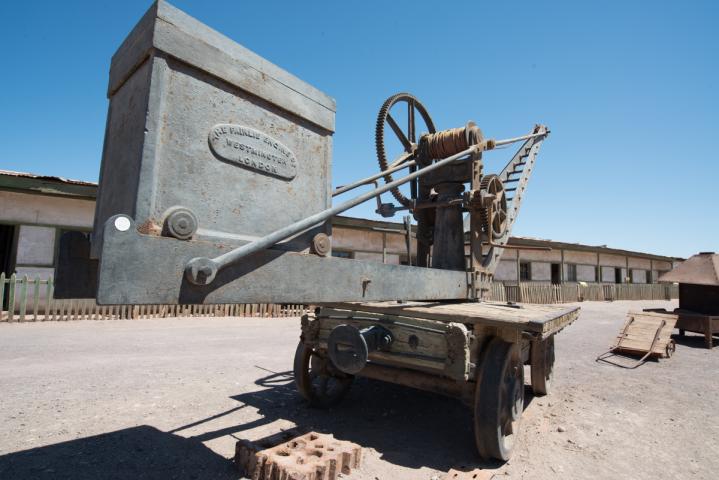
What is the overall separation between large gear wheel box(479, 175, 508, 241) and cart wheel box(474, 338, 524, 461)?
1707 millimetres

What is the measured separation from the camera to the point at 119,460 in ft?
8.82

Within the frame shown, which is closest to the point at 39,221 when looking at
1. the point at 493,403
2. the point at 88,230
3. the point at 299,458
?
the point at 88,230

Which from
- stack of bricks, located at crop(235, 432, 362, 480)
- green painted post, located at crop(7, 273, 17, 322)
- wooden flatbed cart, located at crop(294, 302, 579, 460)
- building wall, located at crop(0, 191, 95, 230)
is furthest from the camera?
building wall, located at crop(0, 191, 95, 230)

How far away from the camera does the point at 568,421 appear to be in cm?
377

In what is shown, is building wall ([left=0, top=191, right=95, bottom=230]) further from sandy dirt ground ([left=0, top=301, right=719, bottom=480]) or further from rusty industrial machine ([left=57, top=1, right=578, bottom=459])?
rusty industrial machine ([left=57, top=1, right=578, bottom=459])

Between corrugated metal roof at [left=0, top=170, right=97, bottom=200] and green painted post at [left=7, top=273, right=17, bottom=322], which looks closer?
green painted post at [left=7, top=273, right=17, bottom=322]

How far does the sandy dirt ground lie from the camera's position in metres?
2.75

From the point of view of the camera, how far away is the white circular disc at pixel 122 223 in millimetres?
1376

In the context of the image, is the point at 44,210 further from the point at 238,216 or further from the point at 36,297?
the point at 238,216

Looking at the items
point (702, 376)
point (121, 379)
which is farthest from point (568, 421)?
point (121, 379)

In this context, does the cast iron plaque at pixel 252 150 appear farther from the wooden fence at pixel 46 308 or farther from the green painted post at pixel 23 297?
the green painted post at pixel 23 297

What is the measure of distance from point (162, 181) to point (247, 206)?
0.39m

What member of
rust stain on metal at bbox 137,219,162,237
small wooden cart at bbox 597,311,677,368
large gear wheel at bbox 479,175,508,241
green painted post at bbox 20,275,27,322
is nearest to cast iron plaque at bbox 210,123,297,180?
rust stain on metal at bbox 137,219,162,237

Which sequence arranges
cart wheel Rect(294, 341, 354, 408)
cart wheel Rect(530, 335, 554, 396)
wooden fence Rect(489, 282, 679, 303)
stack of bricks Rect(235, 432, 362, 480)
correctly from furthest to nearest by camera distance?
wooden fence Rect(489, 282, 679, 303), cart wheel Rect(530, 335, 554, 396), cart wheel Rect(294, 341, 354, 408), stack of bricks Rect(235, 432, 362, 480)
